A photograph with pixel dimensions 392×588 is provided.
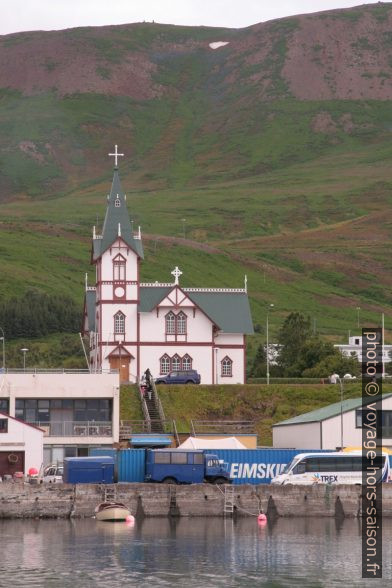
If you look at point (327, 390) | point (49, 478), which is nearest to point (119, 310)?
point (327, 390)

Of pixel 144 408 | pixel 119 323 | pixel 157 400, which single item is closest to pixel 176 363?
pixel 119 323

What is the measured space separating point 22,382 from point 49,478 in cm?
1754

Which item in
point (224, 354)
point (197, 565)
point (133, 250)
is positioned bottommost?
point (197, 565)

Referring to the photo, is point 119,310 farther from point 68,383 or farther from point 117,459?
point 117,459

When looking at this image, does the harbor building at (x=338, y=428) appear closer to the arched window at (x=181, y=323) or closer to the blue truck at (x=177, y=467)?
the blue truck at (x=177, y=467)

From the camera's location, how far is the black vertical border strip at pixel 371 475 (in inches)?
2507

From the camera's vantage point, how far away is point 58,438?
9769cm

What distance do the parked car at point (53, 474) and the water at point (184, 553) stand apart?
827 cm

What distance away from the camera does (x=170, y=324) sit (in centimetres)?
12400

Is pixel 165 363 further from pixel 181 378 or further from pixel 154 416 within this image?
pixel 154 416

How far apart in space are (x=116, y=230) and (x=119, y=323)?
9.26m

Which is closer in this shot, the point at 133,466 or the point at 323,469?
the point at 323,469

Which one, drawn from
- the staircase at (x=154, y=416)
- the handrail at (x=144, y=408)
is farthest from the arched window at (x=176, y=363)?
the staircase at (x=154, y=416)

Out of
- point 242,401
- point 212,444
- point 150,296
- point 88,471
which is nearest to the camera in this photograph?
point 88,471
